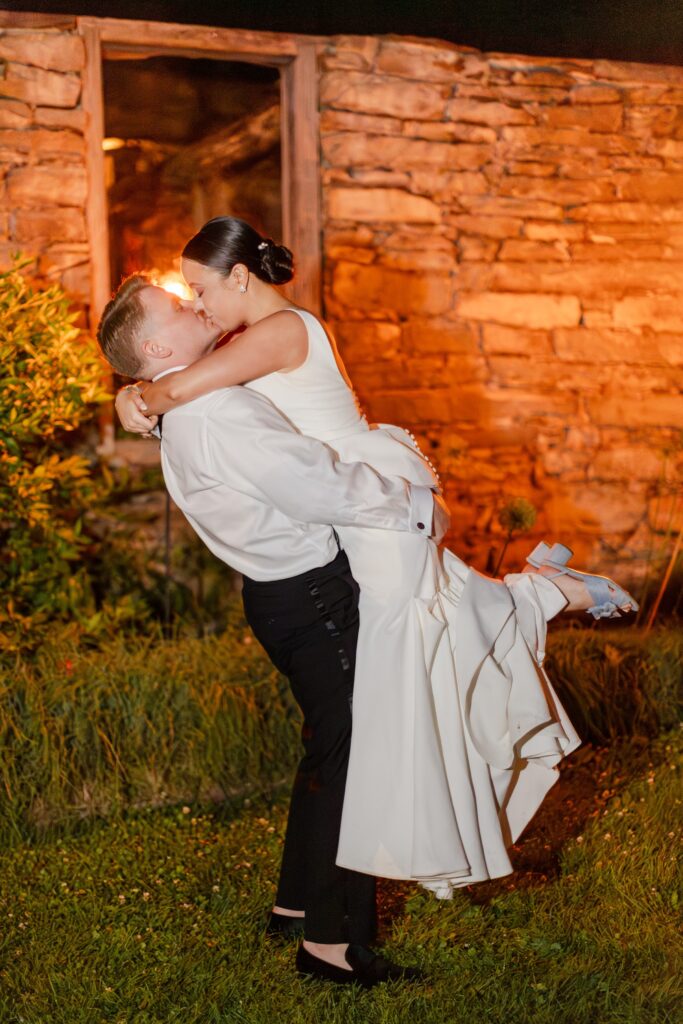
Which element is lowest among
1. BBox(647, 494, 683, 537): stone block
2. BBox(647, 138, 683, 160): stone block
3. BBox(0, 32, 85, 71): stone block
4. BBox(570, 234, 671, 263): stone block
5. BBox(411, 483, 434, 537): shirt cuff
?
BBox(647, 494, 683, 537): stone block

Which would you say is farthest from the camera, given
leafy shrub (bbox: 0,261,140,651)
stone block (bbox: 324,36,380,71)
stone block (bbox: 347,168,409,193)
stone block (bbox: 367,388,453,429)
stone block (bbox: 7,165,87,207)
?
stone block (bbox: 367,388,453,429)

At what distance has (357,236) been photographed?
584 centimetres

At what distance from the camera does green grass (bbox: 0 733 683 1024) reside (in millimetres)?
2848

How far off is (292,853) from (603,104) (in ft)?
15.7

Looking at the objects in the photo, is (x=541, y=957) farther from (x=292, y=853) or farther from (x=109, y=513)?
(x=109, y=513)

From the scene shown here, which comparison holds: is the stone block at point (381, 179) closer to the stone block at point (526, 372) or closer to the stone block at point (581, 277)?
the stone block at point (581, 277)

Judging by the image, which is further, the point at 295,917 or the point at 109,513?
the point at 109,513

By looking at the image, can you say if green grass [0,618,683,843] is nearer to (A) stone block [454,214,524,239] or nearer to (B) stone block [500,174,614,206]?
(A) stone block [454,214,524,239]

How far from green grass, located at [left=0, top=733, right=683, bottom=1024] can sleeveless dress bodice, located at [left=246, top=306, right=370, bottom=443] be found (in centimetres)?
156

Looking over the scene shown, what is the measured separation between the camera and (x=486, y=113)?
5.94 meters

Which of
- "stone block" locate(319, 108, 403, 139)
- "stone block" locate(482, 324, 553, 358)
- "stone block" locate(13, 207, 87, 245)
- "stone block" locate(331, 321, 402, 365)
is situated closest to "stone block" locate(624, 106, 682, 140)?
"stone block" locate(482, 324, 553, 358)

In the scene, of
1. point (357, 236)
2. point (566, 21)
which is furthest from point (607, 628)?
point (566, 21)

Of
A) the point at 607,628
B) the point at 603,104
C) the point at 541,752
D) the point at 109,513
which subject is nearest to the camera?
the point at 541,752

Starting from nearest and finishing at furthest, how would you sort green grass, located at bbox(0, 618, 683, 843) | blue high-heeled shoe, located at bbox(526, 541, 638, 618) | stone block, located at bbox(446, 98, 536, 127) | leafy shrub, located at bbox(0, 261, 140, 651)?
blue high-heeled shoe, located at bbox(526, 541, 638, 618) → green grass, located at bbox(0, 618, 683, 843) → leafy shrub, located at bbox(0, 261, 140, 651) → stone block, located at bbox(446, 98, 536, 127)
